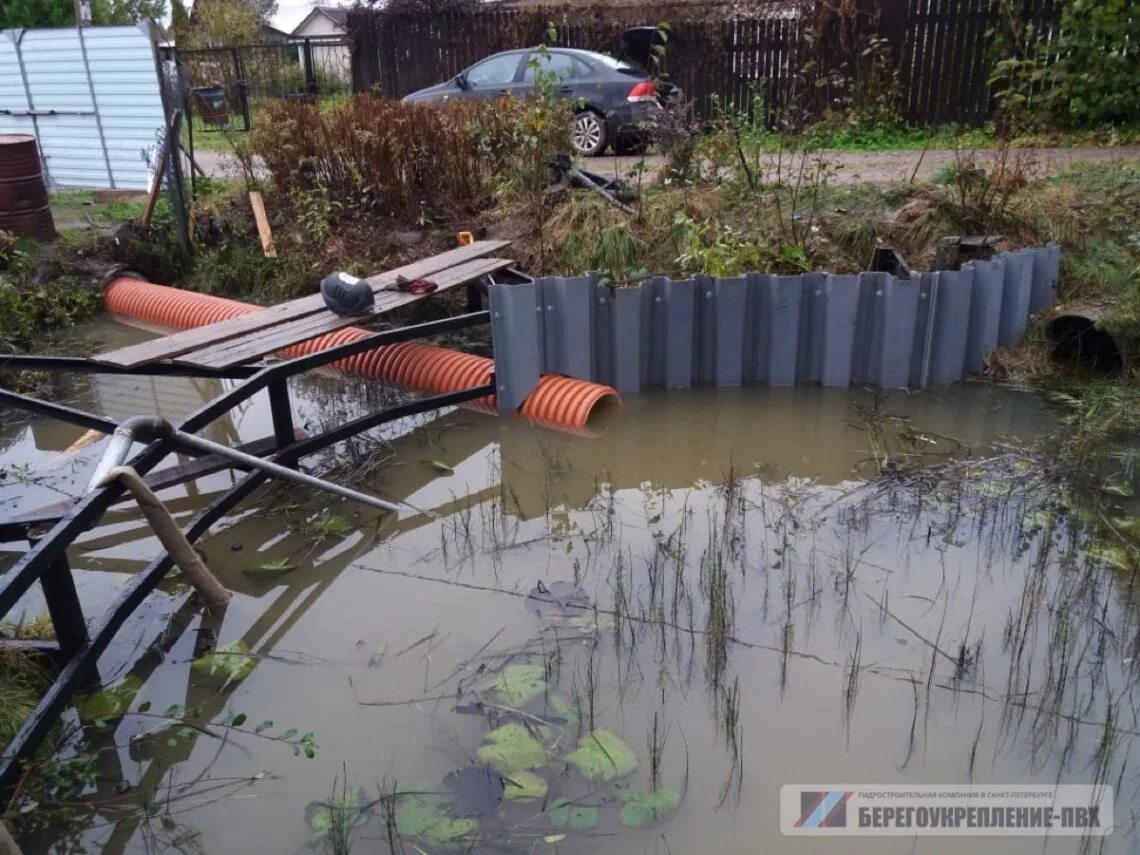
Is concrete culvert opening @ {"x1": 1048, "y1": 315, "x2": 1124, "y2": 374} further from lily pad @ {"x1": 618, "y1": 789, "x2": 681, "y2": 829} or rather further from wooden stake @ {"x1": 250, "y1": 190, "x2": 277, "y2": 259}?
wooden stake @ {"x1": 250, "y1": 190, "x2": 277, "y2": 259}

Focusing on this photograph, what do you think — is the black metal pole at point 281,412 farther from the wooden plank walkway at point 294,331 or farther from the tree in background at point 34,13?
the tree in background at point 34,13

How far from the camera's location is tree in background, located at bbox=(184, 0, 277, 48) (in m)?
25.1

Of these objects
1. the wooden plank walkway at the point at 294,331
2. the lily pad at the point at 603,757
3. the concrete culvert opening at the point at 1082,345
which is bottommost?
the lily pad at the point at 603,757

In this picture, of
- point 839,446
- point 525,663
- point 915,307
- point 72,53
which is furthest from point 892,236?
point 72,53

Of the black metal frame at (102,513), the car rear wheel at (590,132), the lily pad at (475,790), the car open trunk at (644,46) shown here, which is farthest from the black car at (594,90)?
the lily pad at (475,790)

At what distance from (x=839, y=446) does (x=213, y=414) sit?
3366 mm

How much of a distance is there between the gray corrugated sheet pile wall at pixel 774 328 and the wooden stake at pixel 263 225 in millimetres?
3775

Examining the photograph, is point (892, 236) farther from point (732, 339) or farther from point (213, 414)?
point (213, 414)

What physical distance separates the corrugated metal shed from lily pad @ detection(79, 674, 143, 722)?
27.7ft

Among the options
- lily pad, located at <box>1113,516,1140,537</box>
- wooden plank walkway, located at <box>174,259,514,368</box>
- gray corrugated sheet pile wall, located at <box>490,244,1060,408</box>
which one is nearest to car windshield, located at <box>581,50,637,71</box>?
wooden plank walkway, located at <box>174,259,514,368</box>

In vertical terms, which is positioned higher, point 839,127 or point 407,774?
point 839,127

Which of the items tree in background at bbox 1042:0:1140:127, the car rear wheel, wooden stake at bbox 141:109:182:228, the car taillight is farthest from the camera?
the car rear wheel

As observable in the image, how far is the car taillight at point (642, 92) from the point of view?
11084 mm

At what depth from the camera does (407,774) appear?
3102 millimetres
